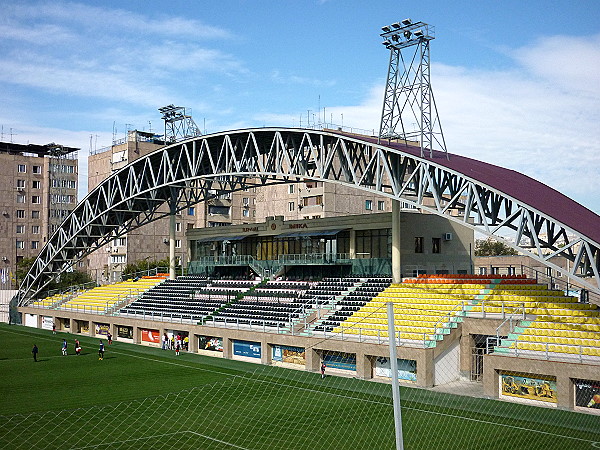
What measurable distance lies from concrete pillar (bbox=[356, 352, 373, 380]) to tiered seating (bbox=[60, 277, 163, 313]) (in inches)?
1286

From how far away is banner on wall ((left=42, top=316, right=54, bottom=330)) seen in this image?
68594mm

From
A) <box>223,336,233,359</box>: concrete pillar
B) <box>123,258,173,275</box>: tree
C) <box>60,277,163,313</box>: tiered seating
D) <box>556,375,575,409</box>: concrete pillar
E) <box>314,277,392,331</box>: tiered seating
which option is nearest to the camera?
<box>556,375,575,409</box>: concrete pillar

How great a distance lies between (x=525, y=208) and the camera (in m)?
31.3

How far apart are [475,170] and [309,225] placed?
72.9 feet

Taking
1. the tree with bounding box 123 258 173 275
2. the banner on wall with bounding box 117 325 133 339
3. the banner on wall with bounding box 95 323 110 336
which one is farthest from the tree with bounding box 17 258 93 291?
the banner on wall with bounding box 117 325 133 339

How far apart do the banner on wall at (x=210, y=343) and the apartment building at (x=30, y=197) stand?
215 ft

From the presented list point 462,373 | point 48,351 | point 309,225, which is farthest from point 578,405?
point 48,351

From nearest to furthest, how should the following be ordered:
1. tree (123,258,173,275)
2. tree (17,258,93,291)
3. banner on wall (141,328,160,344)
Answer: banner on wall (141,328,160,344) < tree (17,258,93,291) < tree (123,258,173,275)

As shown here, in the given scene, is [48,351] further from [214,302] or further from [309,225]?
[309,225]

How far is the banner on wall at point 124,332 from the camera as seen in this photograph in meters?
56.1

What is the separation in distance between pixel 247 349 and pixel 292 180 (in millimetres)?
11681

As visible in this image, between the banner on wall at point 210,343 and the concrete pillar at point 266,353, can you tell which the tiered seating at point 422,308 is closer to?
the concrete pillar at point 266,353

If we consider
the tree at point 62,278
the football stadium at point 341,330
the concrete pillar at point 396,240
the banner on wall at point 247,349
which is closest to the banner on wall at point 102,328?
the football stadium at point 341,330

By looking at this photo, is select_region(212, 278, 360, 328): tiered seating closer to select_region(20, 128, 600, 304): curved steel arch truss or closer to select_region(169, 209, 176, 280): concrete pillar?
select_region(20, 128, 600, 304): curved steel arch truss
